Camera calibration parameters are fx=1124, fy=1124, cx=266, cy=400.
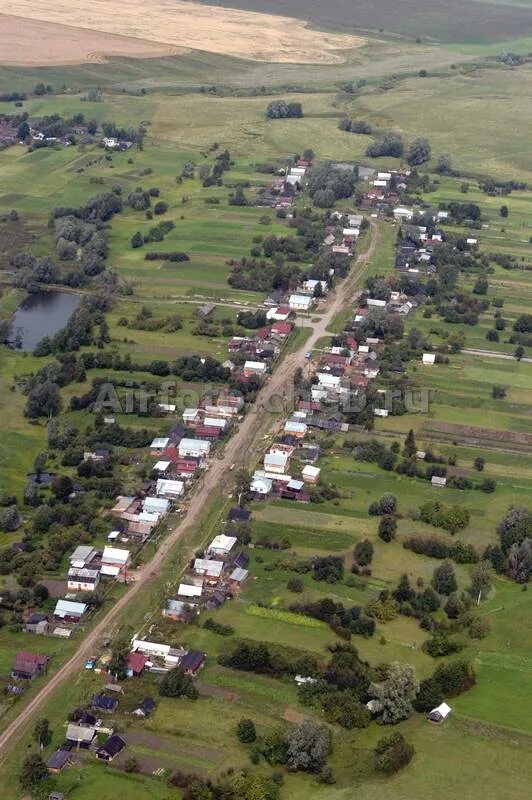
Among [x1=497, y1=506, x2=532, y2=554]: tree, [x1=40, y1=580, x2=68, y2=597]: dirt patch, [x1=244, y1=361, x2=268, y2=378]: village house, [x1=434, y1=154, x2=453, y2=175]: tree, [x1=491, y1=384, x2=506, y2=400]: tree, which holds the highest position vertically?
[x1=434, y1=154, x2=453, y2=175]: tree

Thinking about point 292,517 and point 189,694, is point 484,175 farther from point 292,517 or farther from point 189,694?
point 189,694

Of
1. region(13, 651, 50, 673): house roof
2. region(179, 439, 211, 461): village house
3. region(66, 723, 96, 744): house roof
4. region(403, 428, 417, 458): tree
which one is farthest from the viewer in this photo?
region(403, 428, 417, 458): tree

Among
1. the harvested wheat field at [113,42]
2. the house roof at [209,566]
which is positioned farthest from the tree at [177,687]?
the harvested wheat field at [113,42]

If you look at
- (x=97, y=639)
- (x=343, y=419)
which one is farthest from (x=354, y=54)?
(x=97, y=639)

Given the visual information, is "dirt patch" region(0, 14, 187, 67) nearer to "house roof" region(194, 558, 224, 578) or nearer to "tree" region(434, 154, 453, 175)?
"tree" region(434, 154, 453, 175)

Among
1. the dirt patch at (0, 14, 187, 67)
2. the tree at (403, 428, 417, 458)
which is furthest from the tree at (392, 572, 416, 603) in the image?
the dirt patch at (0, 14, 187, 67)

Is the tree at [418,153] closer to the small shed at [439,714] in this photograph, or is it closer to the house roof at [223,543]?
the house roof at [223,543]

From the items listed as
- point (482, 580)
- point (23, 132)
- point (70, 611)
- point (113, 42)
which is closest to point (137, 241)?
point (23, 132)
